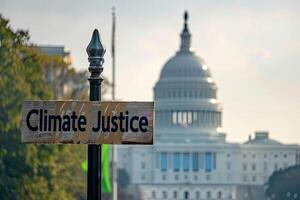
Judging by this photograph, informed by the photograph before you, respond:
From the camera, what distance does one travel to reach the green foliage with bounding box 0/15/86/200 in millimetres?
70812

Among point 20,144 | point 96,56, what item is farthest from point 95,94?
point 20,144

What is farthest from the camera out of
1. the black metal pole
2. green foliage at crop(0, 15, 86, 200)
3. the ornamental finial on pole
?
green foliage at crop(0, 15, 86, 200)

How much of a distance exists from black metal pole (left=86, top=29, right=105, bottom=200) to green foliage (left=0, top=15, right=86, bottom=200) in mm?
45941

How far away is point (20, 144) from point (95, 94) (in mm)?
51946

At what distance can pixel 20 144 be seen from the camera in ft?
238

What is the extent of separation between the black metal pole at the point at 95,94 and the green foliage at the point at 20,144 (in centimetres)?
4594

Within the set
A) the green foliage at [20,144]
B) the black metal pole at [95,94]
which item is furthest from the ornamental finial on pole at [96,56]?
the green foliage at [20,144]

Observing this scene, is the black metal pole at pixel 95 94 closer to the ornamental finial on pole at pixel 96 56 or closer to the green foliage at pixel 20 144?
the ornamental finial on pole at pixel 96 56

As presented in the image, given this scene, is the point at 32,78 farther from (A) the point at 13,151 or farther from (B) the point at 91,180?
(B) the point at 91,180

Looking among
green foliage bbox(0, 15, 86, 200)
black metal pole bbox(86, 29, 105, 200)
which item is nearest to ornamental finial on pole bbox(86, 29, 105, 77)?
black metal pole bbox(86, 29, 105, 200)

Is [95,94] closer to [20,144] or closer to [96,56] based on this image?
[96,56]

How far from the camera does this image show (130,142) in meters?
20.8

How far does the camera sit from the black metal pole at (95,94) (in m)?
20.7

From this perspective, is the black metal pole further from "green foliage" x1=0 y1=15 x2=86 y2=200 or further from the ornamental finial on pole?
"green foliage" x1=0 y1=15 x2=86 y2=200
